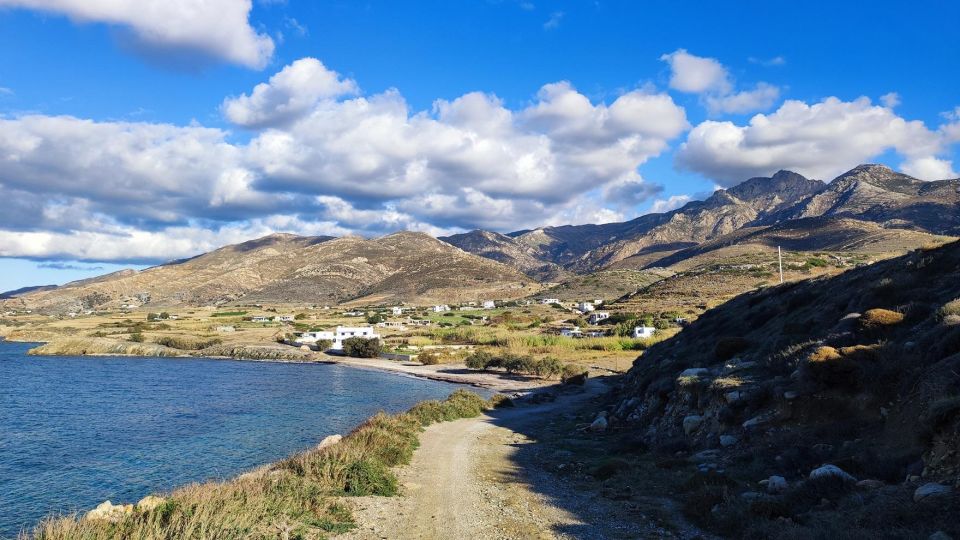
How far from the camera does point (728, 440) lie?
18203mm

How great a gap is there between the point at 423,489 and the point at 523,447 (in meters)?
8.56

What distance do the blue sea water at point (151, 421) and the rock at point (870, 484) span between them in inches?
847

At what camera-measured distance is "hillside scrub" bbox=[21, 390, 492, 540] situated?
1104 cm

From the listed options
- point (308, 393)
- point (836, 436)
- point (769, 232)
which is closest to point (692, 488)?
point (836, 436)

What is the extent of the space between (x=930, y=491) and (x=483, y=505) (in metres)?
9.83

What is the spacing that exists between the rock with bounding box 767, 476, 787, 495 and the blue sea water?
19700 mm

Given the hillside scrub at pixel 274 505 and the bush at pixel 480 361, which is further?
the bush at pixel 480 361

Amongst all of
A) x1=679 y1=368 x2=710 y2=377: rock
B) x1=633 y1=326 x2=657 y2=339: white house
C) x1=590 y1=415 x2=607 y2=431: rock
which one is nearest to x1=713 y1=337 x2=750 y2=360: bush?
x1=679 y1=368 x2=710 y2=377: rock

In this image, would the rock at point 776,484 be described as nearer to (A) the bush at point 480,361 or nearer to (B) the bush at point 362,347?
(A) the bush at point 480,361

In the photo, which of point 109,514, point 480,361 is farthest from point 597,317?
point 109,514

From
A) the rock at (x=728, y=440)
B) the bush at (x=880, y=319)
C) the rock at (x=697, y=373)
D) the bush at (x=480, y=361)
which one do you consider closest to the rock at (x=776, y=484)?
the rock at (x=728, y=440)

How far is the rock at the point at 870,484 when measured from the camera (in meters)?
11.7

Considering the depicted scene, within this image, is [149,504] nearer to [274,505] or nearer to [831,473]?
[274,505]

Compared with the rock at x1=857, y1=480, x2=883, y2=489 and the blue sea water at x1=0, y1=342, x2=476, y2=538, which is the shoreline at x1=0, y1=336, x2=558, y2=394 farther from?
the rock at x1=857, y1=480, x2=883, y2=489
